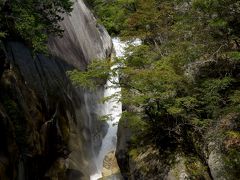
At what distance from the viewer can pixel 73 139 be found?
16.8 meters

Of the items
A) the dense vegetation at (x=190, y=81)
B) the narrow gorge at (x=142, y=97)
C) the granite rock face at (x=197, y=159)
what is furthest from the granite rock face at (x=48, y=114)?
the granite rock face at (x=197, y=159)

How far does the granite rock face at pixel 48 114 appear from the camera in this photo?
464 inches

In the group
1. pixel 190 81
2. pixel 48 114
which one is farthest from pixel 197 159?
pixel 48 114

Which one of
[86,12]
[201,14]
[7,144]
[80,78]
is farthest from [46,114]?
[86,12]

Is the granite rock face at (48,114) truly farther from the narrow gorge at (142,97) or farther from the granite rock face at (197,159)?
the granite rock face at (197,159)

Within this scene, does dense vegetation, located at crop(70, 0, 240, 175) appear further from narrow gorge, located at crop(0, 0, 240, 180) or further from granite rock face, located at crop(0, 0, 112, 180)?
granite rock face, located at crop(0, 0, 112, 180)

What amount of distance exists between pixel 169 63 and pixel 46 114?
17.2ft

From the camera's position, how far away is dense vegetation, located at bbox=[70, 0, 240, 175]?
11477 mm

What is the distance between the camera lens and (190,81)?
1296cm

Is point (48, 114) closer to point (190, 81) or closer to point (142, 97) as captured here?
point (142, 97)

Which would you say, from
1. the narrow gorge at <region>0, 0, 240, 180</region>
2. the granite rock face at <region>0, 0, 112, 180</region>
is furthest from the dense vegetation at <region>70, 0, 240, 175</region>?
the granite rock face at <region>0, 0, 112, 180</region>

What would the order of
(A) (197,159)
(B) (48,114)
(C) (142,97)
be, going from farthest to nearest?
1. (B) (48,114)
2. (A) (197,159)
3. (C) (142,97)

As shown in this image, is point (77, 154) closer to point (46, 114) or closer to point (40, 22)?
Result: point (46, 114)

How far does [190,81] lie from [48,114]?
572cm
